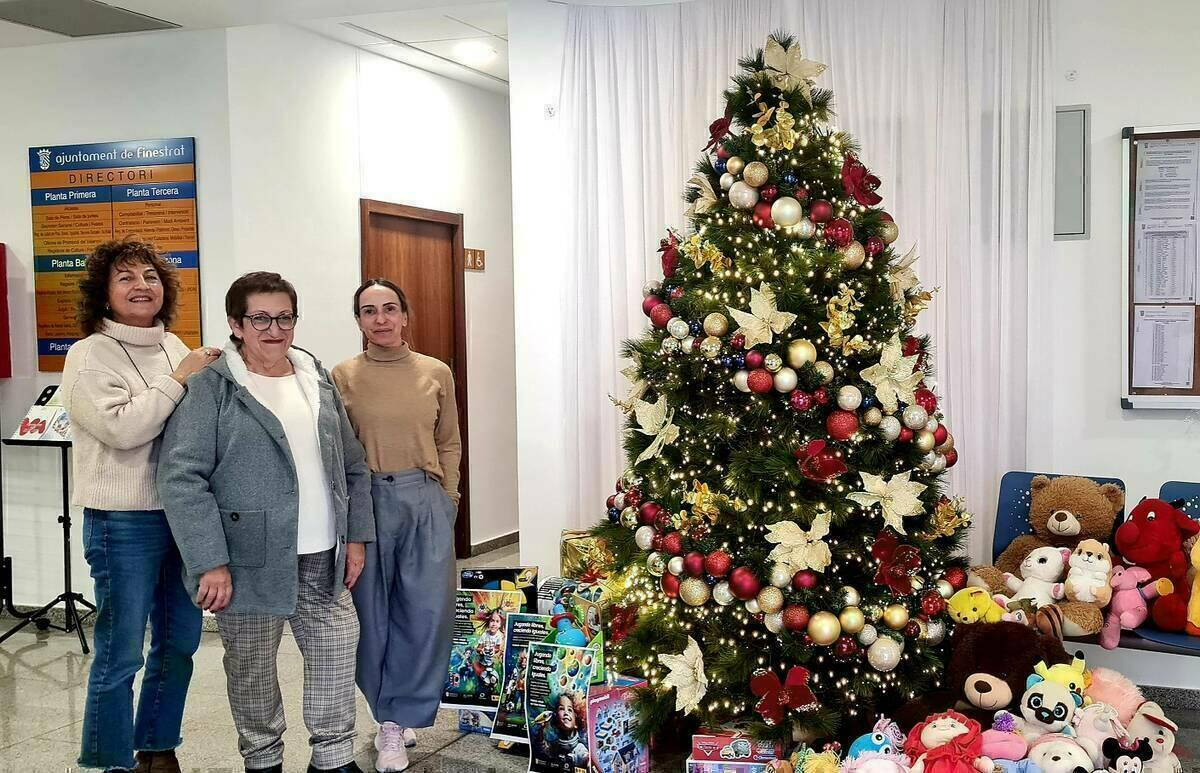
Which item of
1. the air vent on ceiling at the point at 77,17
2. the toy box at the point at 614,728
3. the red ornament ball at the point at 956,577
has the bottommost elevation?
the toy box at the point at 614,728

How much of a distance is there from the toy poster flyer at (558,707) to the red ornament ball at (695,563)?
1.50 feet

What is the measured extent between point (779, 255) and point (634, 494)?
0.87 metres

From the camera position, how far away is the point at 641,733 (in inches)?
121

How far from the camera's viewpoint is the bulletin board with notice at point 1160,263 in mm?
3738

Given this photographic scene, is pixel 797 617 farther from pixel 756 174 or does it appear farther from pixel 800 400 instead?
pixel 756 174

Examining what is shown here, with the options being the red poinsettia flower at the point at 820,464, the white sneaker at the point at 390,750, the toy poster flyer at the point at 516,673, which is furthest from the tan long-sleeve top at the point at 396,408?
the red poinsettia flower at the point at 820,464

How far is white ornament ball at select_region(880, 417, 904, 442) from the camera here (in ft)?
9.47

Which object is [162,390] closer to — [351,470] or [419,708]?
[351,470]

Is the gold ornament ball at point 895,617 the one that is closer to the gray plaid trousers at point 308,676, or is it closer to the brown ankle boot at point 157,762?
the gray plaid trousers at point 308,676

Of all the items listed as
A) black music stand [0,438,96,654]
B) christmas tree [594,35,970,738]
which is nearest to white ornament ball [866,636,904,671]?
christmas tree [594,35,970,738]

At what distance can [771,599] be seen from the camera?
9.32ft

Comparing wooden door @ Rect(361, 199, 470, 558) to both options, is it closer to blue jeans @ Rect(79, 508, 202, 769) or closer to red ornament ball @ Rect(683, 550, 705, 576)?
blue jeans @ Rect(79, 508, 202, 769)

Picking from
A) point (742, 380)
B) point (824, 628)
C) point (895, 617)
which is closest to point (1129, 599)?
point (895, 617)

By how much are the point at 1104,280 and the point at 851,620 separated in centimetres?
187
